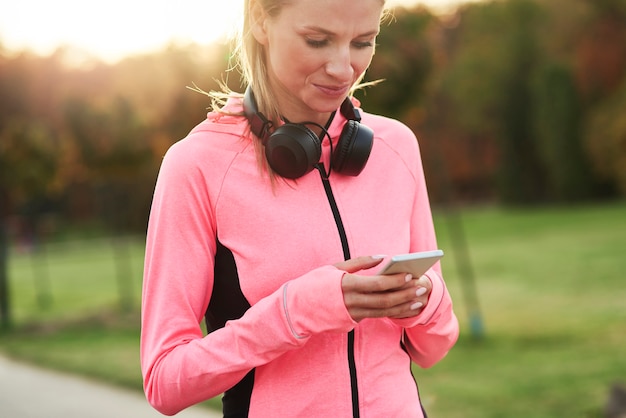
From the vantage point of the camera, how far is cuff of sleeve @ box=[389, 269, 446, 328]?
1.42 metres

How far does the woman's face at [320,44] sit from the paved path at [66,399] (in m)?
4.15

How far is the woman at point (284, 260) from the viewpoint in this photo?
52.9 inches

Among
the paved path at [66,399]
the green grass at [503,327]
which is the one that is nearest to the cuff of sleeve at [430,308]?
the green grass at [503,327]

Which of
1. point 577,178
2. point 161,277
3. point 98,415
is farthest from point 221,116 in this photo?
point 577,178

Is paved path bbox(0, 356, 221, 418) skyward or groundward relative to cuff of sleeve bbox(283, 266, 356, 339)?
groundward

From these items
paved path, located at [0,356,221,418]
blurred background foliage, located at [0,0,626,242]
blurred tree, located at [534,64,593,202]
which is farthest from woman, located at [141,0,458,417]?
blurred tree, located at [534,64,593,202]

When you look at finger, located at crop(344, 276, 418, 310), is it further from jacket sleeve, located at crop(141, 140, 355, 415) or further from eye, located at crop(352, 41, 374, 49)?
eye, located at crop(352, 41, 374, 49)

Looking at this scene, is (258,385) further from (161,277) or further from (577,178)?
(577,178)

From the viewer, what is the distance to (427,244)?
1608mm

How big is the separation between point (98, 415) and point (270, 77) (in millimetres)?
4533

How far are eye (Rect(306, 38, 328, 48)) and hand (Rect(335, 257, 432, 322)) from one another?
0.39 metres

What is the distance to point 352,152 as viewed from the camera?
1482 mm

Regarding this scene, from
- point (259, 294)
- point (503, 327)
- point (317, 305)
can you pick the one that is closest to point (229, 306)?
point (259, 294)

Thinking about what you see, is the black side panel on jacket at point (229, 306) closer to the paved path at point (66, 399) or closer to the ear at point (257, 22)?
the ear at point (257, 22)
